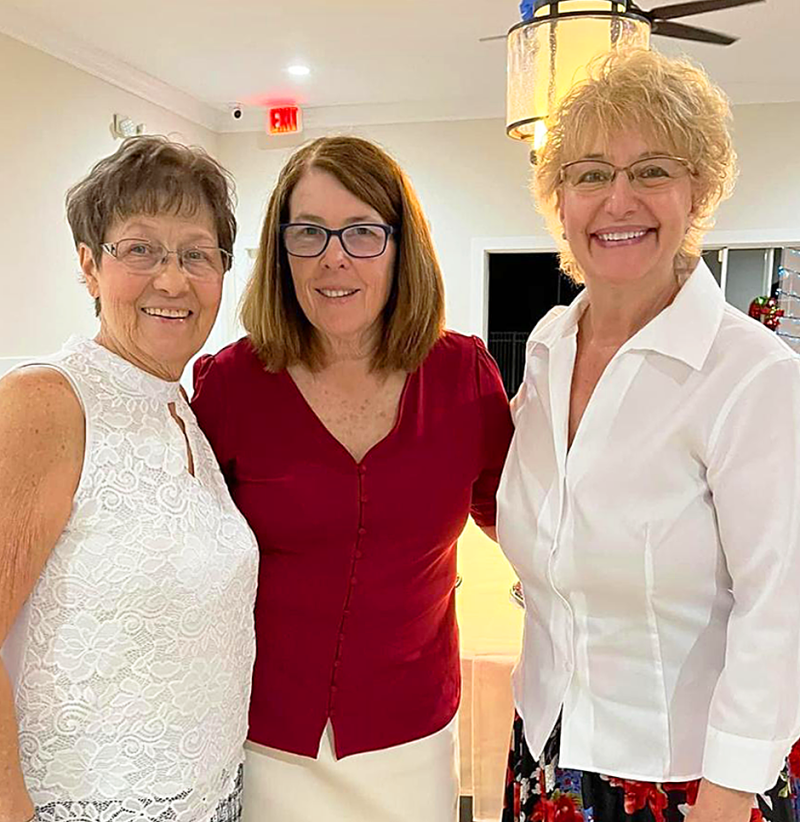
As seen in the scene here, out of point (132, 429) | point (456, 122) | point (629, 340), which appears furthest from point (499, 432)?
point (456, 122)

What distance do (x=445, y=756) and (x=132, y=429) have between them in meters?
0.80

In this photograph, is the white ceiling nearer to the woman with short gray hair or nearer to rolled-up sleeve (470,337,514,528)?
rolled-up sleeve (470,337,514,528)

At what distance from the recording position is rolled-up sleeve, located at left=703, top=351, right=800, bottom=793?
1047 millimetres

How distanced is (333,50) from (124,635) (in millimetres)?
3855

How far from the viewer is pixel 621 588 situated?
1.16 m

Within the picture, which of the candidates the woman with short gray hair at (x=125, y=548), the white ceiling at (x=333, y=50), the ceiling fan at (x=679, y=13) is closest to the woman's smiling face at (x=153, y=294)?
the woman with short gray hair at (x=125, y=548)

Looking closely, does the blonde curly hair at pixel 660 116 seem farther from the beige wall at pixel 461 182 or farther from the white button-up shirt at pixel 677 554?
the beige wall at pixel 461 182

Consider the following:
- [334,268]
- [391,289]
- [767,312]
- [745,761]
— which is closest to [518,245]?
[767,312]

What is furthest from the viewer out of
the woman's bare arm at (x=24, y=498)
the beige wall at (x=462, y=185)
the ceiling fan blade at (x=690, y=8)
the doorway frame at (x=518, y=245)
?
the beige wall at (x=462, y=185)

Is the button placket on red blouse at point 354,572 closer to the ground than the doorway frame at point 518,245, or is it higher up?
closer to the ground

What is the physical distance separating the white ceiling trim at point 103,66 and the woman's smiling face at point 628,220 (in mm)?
3690

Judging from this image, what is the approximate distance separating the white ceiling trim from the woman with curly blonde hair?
3.64 meters

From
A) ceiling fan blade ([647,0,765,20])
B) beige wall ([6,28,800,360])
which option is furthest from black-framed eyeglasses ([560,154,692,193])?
beige wall ([6,28,800,360])

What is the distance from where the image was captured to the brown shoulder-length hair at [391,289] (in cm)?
142
